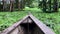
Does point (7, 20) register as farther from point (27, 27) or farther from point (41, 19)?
point (27, 27)

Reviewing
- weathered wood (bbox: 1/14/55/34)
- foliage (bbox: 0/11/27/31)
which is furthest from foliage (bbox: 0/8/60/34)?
weathered wood (bbox: 1/14/55/34)

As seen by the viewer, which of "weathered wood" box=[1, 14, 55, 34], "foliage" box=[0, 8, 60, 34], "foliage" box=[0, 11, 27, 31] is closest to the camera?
"weathered wood" box=[1, 14, 55, 34]

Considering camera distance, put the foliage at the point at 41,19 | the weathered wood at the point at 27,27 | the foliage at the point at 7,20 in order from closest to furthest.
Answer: the weathered wood at the point at 27,27
the foliage at the point at 41,19
the foliage at the point at 7,20

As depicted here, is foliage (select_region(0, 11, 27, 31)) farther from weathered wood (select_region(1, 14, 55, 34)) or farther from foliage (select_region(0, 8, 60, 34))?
weathered wood (select_region(1, 14, 55, 34))

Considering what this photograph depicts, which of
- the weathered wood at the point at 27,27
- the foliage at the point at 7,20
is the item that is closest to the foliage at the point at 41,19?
the foliage at the point at 7,20

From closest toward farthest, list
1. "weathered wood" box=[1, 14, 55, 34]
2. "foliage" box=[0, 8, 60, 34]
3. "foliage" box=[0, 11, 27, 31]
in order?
"weathered wood" box=[1, 14, 55, 34] → "foliage" box=[0, 8, 60, 34] → "foliage" box=[0, 11, 27, 31]

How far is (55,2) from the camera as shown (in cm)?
2438

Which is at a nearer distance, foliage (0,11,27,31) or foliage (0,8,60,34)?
foliage (0,8,60,34)

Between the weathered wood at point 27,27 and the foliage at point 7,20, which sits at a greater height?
the weathered wood at point 27,27

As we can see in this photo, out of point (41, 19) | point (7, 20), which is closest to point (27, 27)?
point (7, 20)

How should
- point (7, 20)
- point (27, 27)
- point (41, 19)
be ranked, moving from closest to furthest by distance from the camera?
point (27, 27), point (7, 20), point (41, 19)

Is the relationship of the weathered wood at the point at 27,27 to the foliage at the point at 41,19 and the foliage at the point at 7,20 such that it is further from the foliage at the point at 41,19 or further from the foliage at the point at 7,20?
the foliage at the point at 7,20

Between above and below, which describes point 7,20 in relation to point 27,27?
below

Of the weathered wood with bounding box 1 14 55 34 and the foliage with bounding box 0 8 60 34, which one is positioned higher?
the weathered wood with bounding box 1 14 55 34
